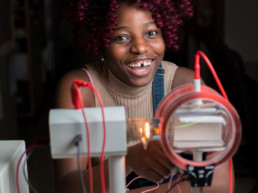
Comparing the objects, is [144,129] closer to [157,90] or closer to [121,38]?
[121,38]

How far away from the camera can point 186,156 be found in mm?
803

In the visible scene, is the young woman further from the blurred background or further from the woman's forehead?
the blurred background

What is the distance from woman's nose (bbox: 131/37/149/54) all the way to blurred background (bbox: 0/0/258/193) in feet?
1.06

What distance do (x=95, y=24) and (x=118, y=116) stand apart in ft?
1.79

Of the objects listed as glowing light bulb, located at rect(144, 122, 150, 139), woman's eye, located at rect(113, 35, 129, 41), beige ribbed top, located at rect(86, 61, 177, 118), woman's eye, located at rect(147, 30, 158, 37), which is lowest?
glowing light bulb, located at rect(144, 122, 150, 139)

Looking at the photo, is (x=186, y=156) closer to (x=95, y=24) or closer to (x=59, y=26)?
(x=95, y=24)

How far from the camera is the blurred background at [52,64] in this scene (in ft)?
9.25

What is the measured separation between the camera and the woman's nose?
1.10m

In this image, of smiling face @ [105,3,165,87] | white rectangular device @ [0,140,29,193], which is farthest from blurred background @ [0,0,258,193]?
white rectangular device @ [0,140,29,193]

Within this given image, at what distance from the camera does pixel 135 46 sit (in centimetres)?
110

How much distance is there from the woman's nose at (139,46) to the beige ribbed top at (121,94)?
22 cm

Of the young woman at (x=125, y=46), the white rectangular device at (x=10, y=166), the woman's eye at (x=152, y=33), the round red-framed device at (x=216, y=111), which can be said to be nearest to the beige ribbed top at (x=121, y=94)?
the young woman at (x=125, y=46)

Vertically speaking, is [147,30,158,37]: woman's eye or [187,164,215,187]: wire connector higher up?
[147,30,158,37]: woman's eye

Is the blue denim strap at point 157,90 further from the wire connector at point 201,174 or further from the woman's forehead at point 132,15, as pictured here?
the wire connector at point 201,174
